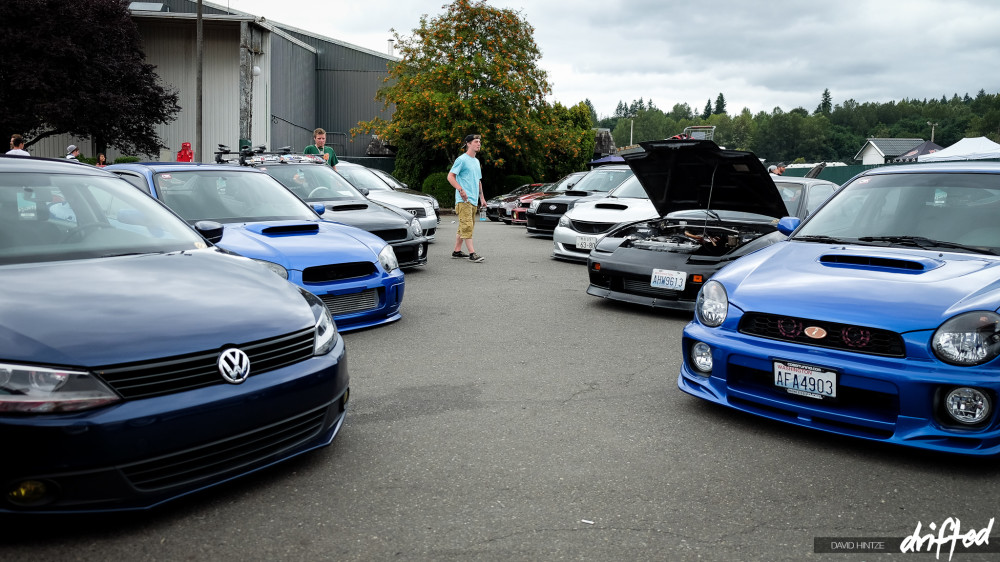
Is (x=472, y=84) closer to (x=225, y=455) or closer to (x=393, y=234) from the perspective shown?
(x=393, y=234)

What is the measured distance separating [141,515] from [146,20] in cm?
3502

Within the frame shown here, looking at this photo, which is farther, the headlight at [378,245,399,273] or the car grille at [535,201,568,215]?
the car grille at [535,201,568,215]

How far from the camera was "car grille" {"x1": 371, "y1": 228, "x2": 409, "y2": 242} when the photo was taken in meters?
9.09

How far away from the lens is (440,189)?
28.8 m

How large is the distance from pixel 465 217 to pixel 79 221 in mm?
7428

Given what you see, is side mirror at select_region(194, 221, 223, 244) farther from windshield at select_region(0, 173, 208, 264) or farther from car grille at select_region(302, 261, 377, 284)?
car grille at select_region(302, 261, 377, 284)

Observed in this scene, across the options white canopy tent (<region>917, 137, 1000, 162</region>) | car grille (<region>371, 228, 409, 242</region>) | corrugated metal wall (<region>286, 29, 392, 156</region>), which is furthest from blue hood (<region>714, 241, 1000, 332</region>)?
corrugated metal wall (<region>286, 29, 392, 156</region>)

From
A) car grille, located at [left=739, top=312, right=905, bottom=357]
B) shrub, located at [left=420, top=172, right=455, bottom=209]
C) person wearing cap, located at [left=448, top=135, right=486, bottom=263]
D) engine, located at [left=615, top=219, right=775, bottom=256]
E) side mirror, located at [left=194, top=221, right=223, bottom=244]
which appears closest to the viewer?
car grille, located at [left=739, top=312, right=905, bottom=357]

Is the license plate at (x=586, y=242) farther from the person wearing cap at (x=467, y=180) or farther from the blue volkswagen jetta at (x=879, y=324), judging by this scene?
the blue volkswagen jetta at (x=879, y=324)

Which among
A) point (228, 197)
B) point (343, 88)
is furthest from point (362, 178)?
point (343, 88)

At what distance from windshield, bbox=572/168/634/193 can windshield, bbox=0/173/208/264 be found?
1103cm

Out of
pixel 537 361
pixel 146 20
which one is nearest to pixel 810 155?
pixel 146 20

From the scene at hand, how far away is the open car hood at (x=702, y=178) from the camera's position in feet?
21.7

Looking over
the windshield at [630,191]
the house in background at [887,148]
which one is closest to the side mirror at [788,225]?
the windshield at [630,191]
